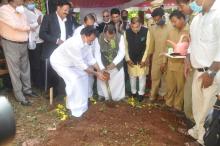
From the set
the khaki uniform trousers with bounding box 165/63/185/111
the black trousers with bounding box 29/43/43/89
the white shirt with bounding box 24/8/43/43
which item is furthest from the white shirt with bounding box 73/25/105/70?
the khaki uniform trousers with bounding box 165/63/185/111

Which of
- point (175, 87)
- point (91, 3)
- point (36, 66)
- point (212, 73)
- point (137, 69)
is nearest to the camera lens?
point (212, 73)

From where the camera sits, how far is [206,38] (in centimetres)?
421

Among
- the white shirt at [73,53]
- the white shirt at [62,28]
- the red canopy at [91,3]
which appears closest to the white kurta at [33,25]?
the white shirt at [62,28]

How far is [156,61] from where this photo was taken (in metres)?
6.30

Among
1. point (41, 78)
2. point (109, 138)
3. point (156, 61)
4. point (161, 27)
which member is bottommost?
point (109, 138)

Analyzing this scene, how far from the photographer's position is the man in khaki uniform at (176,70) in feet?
18.7

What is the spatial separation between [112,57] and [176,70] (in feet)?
3.96

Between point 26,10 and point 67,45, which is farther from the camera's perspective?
point 26,10

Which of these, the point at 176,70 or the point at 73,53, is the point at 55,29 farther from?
the point at 176,70

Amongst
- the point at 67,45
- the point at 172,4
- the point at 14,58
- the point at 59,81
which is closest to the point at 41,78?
the point at 59,81

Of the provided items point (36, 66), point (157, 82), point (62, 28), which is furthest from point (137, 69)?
point (36, 66)

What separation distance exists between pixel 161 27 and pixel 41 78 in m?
2.57

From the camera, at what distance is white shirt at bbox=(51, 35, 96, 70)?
18.4 feet

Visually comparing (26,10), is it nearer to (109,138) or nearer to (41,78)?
(41,78)
